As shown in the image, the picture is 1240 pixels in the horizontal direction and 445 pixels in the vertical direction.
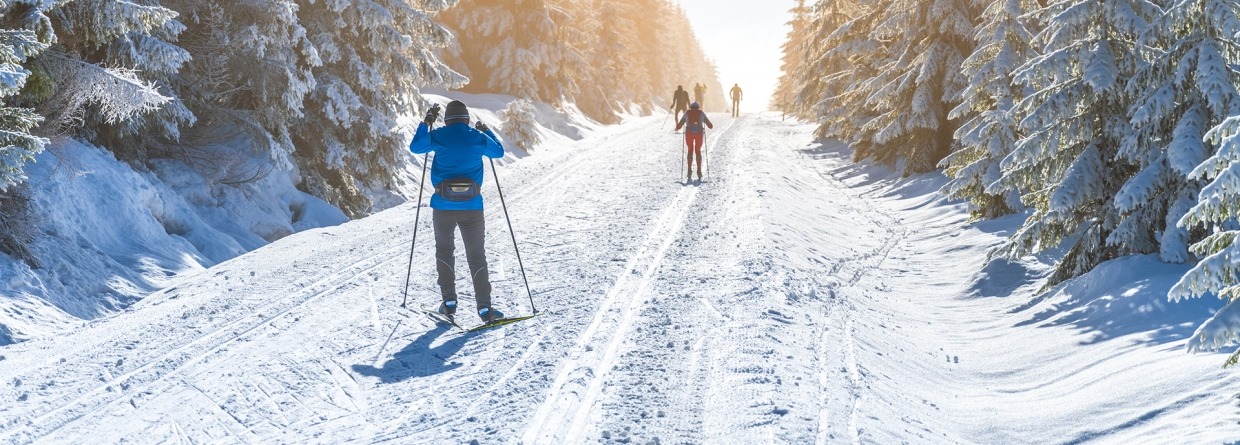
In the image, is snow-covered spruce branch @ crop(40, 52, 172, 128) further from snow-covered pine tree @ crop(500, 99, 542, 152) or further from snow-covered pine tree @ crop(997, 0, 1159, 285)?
snow-covered pine tree @ crop(500, 99, 542, 152)

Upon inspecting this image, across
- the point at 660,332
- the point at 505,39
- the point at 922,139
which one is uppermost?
the point at 505,39

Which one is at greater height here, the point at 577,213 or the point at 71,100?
the point at 71,100

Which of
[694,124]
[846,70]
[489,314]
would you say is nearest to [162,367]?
[489,314]

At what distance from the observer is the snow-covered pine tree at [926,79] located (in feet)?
55.0

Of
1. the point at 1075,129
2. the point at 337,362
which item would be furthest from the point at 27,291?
the point at 1075,129

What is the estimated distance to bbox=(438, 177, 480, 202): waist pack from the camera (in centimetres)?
698

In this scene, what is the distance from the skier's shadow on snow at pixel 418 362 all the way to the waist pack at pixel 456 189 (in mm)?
1246

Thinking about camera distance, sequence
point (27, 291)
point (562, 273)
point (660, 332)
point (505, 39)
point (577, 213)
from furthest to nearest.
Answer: point (505, 39)
point (577, 213)
point (562, 273)
point (27, 291)
point (660, 332)

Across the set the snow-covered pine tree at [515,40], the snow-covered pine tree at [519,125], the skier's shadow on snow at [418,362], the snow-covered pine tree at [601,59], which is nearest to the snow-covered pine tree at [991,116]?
the skier's shadow on snow at [418,362]

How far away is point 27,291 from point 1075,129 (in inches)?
408

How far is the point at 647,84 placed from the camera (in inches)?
2746

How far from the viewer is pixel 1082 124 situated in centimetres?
802

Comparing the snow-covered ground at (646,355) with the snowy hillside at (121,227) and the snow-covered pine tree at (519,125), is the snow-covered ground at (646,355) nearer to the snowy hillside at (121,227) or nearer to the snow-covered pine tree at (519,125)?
the snowy hillside at (121,227)

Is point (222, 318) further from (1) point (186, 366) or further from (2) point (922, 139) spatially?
(2) point (922, 139)
